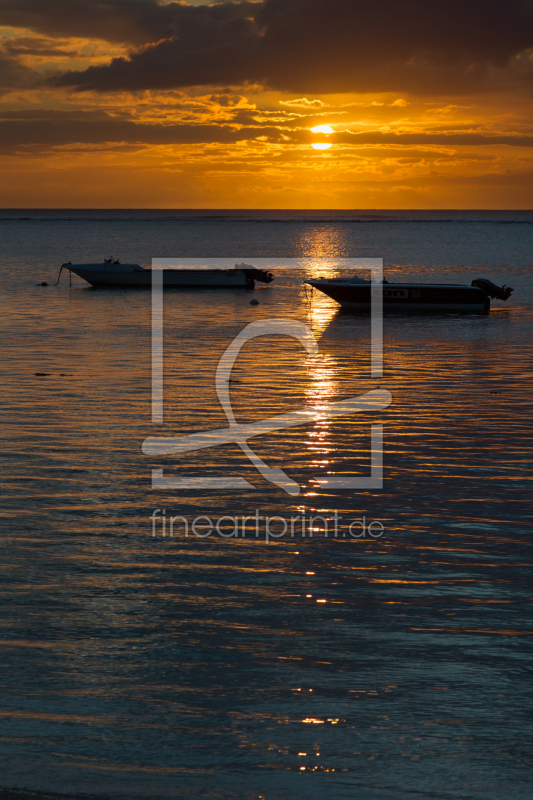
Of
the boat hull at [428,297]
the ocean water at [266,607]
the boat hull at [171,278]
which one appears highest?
the boat hull at [171,278]

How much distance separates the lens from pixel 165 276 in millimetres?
55281

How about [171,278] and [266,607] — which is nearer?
[266,607]

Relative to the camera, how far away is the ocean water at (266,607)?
5945 millimetres

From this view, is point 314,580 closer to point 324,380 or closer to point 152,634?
point 152,634

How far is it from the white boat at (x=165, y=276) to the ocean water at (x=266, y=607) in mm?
35248

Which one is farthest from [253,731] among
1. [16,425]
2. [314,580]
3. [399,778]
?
[16,425]

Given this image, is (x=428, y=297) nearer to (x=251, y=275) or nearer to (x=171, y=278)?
(x=251, y=275)

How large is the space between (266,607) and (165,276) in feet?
158

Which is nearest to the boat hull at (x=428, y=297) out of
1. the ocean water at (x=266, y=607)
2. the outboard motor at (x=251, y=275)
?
the outboard motor at (x=251, y=275)

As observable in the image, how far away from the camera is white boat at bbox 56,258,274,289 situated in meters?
54.5

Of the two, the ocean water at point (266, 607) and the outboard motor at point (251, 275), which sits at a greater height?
the outboard motor at point (251, 275)

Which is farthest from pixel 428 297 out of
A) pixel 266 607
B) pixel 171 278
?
pixel 266 607

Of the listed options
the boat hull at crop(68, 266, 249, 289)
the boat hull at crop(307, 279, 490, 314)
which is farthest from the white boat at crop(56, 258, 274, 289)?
the boat hull at crop(307, 279, 490, 314)

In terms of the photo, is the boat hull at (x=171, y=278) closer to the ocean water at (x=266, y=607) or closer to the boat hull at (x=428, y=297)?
the boat hull at (x=428, y=297)
